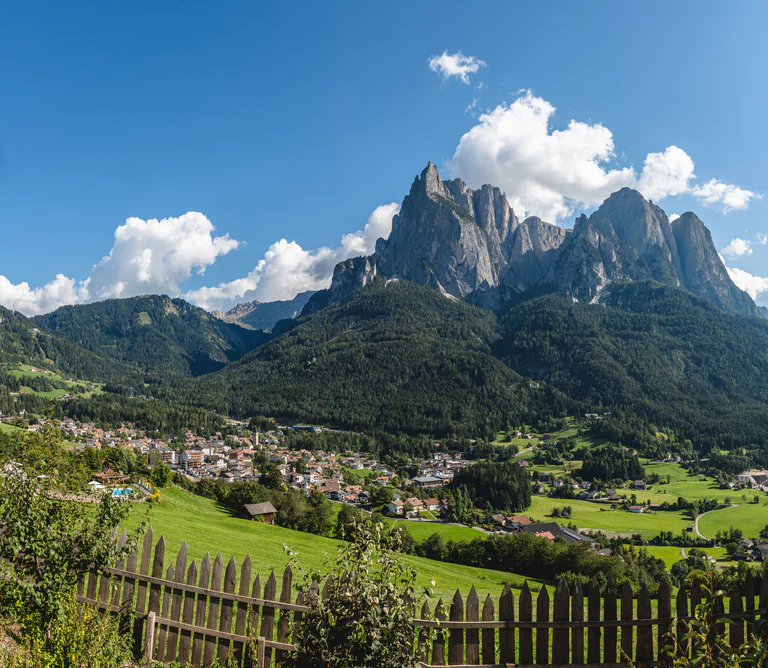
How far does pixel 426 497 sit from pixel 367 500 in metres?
15.0

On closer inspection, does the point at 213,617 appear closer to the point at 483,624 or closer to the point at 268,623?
the point at 268,623

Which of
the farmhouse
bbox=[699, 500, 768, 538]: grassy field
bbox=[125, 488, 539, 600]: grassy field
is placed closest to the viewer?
bbox=[125, 488, 539, 600]: grassy field

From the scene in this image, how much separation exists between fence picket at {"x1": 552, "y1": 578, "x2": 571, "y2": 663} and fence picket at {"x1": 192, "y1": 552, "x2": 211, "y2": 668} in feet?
17.1

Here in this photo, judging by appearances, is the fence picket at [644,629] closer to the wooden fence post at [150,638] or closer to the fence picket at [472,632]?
the fence picket at [472,632]

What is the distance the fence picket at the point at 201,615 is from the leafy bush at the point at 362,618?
10.3ft

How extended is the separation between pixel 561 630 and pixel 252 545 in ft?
58.9

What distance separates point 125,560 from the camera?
315 inches

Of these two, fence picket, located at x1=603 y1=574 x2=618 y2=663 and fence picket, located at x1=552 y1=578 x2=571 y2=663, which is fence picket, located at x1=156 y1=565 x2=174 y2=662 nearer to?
fence picket, located at x1=552 y1=578 x2=571 y2=663

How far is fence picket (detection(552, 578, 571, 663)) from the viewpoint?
6.96m

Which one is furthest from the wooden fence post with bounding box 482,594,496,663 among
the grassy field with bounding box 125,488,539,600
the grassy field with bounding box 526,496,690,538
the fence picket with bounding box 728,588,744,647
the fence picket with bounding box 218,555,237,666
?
the grassy field with bounding box 526,496,690,538

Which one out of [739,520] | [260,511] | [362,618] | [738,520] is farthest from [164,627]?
[739,520]

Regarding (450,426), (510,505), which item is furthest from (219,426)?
(510,505)

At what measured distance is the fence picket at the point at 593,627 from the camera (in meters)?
6.92

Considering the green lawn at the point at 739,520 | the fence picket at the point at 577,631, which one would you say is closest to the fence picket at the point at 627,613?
the fence picket at the point at 577,631
